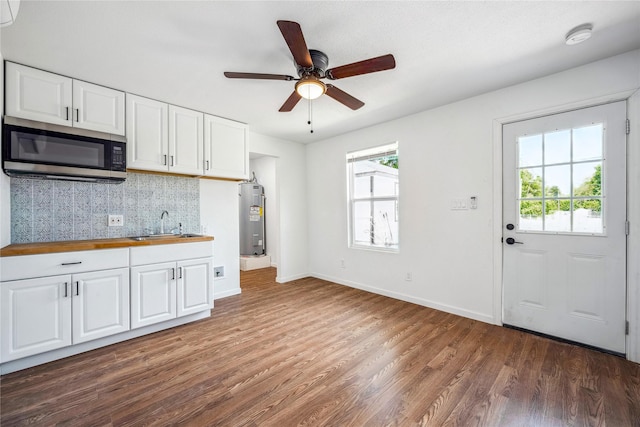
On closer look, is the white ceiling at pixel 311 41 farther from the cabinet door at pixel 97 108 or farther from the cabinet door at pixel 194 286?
the cabinet door at pixel 194 286

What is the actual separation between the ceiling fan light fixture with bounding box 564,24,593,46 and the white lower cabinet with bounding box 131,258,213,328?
3.62 metres

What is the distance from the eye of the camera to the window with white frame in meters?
3.78

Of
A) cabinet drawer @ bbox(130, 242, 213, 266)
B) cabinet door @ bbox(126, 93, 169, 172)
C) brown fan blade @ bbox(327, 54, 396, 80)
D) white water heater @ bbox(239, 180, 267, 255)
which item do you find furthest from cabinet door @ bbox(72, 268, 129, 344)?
white water heater @ bbox(239, 180, 267, 255)

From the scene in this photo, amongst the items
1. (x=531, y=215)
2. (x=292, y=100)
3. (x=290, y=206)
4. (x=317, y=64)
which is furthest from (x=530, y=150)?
(x=290, y=206)

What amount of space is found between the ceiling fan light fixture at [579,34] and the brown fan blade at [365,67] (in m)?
1.26

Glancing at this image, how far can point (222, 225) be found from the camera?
12.4 ft

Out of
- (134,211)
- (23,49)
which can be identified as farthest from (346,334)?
(23,49)

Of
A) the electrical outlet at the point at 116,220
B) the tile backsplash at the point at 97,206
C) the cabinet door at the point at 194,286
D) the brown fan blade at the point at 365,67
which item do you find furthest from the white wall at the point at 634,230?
the electrical outlet at the point at 116,220

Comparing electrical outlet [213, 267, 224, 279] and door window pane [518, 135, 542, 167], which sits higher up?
door window pane [518, 135, 542, 167]

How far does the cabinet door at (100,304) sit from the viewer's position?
7.21ft

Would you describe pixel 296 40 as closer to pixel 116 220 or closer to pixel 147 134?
pixel 147 134

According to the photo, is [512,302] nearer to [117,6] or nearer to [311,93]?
[311,93]

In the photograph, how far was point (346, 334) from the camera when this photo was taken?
2.58 m

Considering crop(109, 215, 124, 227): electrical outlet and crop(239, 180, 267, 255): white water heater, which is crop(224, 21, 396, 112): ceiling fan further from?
crop(239, 180, 267, 255): white water heater
